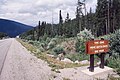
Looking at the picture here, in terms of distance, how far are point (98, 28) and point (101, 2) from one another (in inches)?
365

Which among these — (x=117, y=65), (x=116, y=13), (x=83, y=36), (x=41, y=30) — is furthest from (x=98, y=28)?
(x=117, y=65)

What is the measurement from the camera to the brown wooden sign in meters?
10.4

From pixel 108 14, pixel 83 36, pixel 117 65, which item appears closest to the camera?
pixel 117 65

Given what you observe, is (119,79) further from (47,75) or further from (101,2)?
(101,2)

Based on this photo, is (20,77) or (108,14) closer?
(20,77)

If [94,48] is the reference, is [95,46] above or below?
above

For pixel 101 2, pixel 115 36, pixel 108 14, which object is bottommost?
pixel 115 36

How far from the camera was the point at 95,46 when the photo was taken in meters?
10.8

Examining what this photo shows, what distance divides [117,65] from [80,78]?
9.00 ft

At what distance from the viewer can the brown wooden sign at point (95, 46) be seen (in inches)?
411

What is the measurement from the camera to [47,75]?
9.84m

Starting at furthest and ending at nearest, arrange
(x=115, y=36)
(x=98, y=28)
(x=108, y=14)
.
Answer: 1. (x=98, y=28)
2. (x=108, y=14)
3. (x=115, y=36)

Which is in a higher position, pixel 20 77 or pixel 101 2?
pixel 101 2

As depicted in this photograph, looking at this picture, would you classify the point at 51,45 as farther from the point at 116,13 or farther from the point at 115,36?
the point at 116,13
